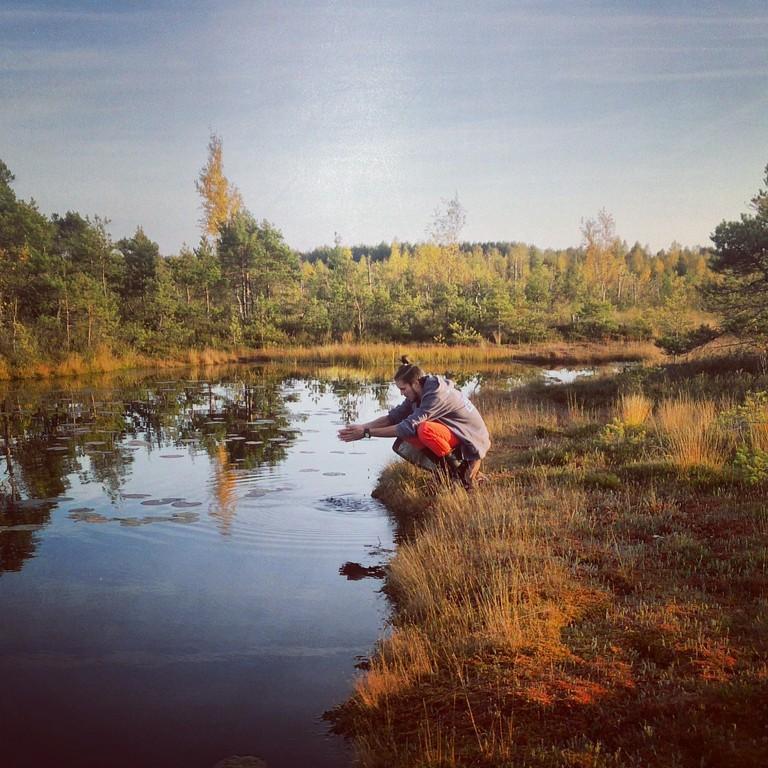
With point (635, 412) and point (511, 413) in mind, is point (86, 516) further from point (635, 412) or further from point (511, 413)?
point (635, 412)

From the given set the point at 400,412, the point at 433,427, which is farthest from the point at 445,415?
the point at 400,412

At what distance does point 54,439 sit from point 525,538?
11.8 metres

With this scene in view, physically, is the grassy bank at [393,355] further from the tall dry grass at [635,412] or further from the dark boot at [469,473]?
the dark boot at [469,473]

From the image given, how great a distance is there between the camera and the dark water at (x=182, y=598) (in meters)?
4.04

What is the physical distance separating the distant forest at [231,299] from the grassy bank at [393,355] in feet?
3.20

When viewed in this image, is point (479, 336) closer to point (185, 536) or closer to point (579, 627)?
point (185, 536)

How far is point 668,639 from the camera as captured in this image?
3.95m

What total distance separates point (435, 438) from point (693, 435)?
3.99m

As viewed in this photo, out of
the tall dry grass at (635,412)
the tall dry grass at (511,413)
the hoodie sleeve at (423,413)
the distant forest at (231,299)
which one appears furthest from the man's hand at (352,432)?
the distant forest at (231,299)

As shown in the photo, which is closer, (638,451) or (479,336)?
(638,451)

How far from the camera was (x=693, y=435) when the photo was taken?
870cm

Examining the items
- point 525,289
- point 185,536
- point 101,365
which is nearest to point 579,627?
point 185,536

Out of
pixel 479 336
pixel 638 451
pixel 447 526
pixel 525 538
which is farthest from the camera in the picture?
pixel 479 336

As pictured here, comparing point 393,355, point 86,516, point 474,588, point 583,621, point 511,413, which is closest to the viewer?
point 583,621
